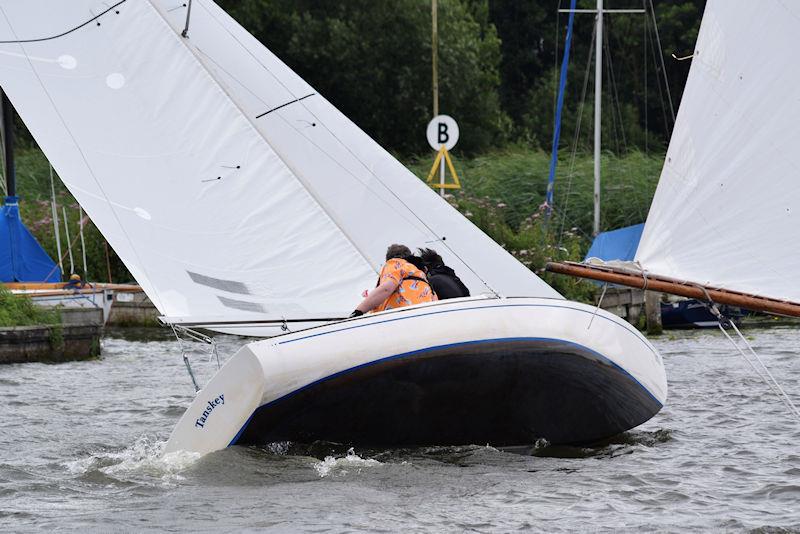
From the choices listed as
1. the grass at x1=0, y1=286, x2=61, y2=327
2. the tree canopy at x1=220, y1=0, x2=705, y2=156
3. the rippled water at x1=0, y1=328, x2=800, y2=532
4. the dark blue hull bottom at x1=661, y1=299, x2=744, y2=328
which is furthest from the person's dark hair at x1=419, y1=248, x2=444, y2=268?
the tree canopy at x1=220, y1=0, x2=705, y2=156

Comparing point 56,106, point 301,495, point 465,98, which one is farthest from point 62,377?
point 465,98

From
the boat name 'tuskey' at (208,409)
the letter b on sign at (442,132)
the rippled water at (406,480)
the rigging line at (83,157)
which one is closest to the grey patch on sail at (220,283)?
the rigging line at (83,157)

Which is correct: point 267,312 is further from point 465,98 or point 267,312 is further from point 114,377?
point 465,98

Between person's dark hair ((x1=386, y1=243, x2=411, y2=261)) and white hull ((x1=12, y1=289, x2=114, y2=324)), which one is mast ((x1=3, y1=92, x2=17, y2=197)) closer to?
white hull ((x1=12, y1=289, x2=114, y2=324))

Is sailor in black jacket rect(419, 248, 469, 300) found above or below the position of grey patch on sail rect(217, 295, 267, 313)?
above

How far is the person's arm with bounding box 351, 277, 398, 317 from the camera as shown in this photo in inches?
372

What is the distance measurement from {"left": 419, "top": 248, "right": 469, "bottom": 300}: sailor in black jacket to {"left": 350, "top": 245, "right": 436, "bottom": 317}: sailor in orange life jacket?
146mm

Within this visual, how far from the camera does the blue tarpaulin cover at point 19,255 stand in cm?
2112

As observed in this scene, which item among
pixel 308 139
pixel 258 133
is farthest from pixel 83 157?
pixel 308 139

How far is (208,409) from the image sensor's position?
30.1ft

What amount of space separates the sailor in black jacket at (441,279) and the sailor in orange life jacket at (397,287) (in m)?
0.15

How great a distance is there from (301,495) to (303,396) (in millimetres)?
973

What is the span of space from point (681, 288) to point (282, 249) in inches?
115

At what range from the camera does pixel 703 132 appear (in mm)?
8945
